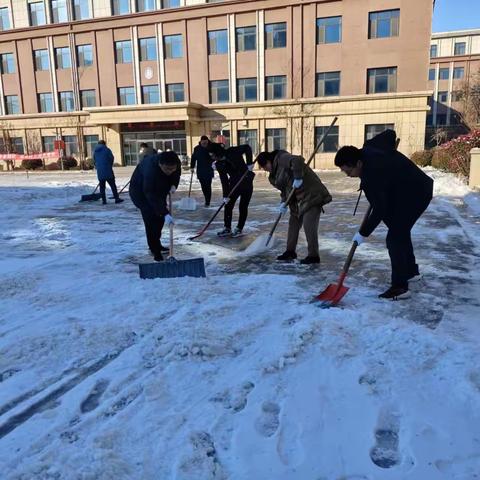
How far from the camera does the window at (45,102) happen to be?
34188 millimetres

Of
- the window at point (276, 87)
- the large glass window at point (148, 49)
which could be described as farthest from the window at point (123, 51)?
the window at point (276, 87)

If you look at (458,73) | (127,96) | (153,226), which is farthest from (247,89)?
(458,73)

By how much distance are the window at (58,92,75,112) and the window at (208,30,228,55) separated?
11164mm

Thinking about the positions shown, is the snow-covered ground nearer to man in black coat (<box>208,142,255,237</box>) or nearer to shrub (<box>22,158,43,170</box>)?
man in black coat (<box>208,142,255,237</box>)

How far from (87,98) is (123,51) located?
4.29m

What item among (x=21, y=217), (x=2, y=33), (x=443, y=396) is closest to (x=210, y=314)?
(x=443, y=396)

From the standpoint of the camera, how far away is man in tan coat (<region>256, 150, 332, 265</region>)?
207 inches

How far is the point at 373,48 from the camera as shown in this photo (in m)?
27.0

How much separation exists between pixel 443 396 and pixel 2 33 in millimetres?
40509

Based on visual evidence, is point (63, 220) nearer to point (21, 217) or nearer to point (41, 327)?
point (21, 217)

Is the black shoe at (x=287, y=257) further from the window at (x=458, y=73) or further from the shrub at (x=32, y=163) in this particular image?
the window at (x=458, y=73)

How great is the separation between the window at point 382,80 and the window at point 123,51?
16.3m

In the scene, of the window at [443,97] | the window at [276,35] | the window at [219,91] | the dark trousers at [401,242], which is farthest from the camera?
the window at [443,97]

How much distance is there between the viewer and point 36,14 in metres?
34.0
